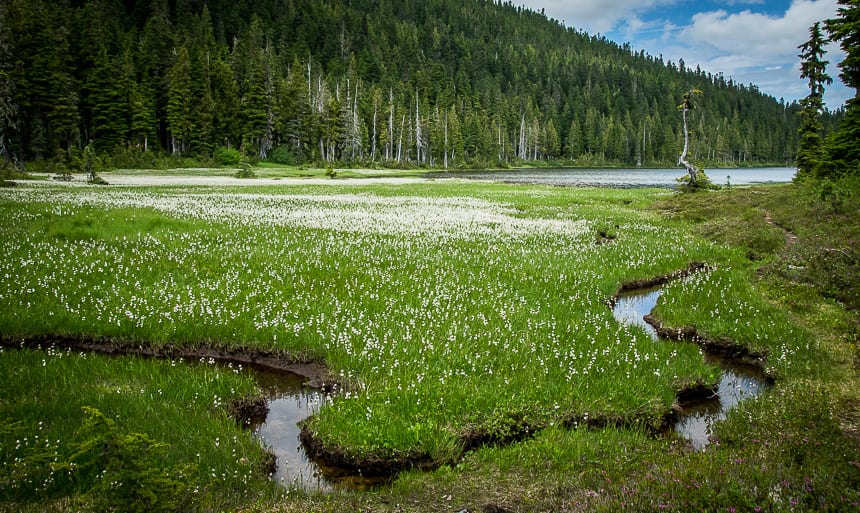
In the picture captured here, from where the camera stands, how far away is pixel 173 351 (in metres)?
9.12

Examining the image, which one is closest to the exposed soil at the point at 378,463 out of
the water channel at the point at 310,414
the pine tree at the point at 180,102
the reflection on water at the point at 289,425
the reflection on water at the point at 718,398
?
the water channel at the point at 310,414

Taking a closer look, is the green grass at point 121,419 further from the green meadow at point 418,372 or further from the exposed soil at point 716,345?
the exposed soil at point 716,345

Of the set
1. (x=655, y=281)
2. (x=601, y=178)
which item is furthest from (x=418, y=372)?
(x=601, y=178)

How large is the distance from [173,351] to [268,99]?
96863mm

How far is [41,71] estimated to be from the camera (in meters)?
69.5

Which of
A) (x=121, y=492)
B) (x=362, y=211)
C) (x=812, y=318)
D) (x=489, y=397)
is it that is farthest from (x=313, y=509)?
(x=362, y=211)

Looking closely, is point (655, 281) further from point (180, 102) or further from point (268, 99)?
point (268, 99)

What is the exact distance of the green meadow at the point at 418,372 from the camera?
4.75 metres

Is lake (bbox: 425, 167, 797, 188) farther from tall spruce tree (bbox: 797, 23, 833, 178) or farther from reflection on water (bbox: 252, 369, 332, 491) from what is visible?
reflection on water (bbox: 252, 369, 332, 491)

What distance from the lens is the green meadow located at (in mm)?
4750

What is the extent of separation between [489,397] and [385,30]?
673 ft

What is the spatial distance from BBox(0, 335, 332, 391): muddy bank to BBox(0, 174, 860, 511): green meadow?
92 mm

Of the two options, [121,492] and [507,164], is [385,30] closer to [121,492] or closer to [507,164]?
[507,164]

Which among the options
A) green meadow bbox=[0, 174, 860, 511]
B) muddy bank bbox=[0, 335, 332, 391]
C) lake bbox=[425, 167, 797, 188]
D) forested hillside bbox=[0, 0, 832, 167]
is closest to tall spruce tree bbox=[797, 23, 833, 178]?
lake bbox=[425, 167, 797, 188]
